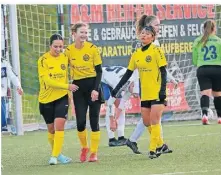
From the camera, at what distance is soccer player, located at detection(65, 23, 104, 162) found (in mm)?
8648

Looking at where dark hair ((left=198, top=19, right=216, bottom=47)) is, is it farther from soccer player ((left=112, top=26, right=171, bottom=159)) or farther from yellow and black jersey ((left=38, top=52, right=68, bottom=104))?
yellow and black jersey ((left=38, top=52, right=68, bottom=104))

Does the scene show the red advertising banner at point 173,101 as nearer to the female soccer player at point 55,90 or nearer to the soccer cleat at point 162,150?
the soccer cleat at point 162,150

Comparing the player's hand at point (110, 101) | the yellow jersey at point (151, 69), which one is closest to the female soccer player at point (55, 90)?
the yellow jersey at point (151, 69)

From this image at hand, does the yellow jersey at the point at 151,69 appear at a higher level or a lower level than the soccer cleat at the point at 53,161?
higher

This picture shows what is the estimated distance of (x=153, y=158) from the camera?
8.56 meters

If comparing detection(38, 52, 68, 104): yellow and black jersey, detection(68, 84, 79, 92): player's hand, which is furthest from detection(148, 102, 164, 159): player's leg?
detection(38, 52, 68, 104): yellow and black jersey

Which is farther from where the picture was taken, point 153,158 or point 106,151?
point 106,151

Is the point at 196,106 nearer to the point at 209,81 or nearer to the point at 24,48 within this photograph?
the point at 24,48

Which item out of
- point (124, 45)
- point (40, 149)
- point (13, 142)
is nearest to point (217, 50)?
point (40, 149)

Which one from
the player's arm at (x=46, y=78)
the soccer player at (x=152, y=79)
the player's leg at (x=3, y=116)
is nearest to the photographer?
the player's arm at (x=46, y=78)

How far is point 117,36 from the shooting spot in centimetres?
1466

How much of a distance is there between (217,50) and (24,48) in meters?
5.29

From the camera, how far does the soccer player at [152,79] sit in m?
8.62

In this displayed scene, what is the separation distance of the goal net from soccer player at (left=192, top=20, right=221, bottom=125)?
175 inches
